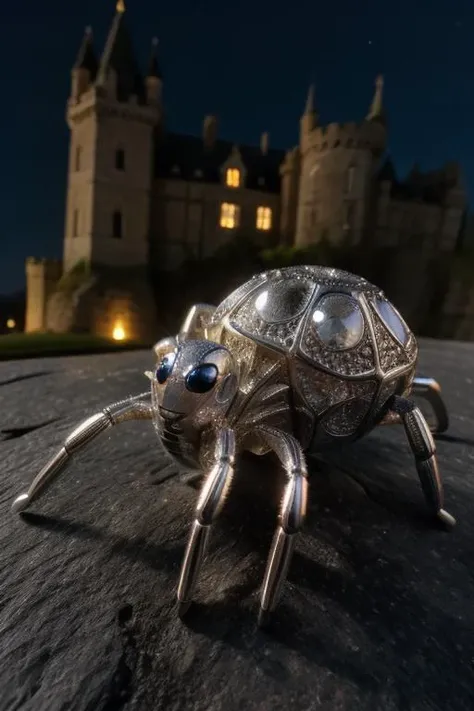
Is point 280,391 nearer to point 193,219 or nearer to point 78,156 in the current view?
point 193,219

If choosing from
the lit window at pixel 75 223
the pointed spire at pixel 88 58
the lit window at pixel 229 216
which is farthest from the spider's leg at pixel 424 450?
the pointed spire at pixel 88 58

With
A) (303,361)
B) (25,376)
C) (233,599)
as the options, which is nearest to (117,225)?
(25,376)

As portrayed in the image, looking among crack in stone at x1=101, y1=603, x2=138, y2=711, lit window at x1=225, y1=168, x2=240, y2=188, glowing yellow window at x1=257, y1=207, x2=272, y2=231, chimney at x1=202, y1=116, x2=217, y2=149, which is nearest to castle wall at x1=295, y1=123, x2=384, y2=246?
glowing yellow window at x1=257, y1=207, x2=272, y2=231

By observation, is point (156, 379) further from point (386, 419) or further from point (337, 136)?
point (337, 136)

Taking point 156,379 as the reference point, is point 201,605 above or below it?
below

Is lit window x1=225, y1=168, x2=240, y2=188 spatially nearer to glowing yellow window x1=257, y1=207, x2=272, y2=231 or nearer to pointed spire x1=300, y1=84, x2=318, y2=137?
glowing yellow window x1=257, y1=207, x2=272, y2=231

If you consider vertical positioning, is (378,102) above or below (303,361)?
above

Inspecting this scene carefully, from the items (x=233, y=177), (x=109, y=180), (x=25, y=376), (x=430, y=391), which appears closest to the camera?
(x=430, y=391)

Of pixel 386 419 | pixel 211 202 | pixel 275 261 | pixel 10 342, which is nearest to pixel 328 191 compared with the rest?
pixel 275 261

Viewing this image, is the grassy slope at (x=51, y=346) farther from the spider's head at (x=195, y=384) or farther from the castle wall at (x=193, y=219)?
the castle wall at (x=193, y=219)
